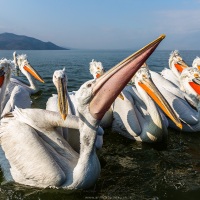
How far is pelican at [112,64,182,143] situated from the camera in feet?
17.5

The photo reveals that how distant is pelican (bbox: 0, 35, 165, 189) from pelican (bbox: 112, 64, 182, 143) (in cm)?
170

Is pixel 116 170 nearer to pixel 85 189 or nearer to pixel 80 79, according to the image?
pixel 85 189

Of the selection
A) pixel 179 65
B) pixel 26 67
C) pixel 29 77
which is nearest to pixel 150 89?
pixel 179 65

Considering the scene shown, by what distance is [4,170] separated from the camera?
4055 mm

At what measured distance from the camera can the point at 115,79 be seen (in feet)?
9.67

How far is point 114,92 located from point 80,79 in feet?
32.6

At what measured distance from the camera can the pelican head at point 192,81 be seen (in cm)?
636

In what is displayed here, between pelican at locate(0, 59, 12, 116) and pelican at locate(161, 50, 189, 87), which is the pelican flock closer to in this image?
pelican at locate(0, 59, 12, 116)

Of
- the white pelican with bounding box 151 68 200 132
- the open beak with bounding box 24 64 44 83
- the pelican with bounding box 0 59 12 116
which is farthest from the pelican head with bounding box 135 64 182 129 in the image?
the open beak with bounding box 24 64 44 83

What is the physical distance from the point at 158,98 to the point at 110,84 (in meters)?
2.41

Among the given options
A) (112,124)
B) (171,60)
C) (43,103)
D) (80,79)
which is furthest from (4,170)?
(80,79)

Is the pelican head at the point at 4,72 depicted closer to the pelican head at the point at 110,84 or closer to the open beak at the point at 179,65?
the pelican head at the point at 110,84

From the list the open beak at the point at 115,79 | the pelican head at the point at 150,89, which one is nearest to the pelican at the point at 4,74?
the pelican head at the point at 150,89

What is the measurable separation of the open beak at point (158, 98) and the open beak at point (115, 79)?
2.08 metres
